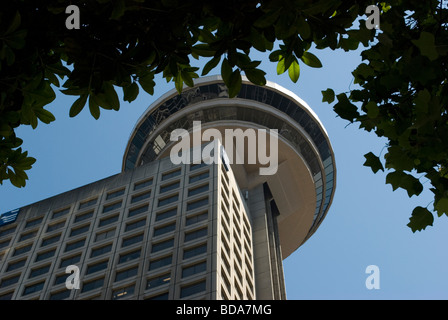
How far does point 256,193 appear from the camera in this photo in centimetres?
7675

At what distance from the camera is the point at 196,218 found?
173 ft

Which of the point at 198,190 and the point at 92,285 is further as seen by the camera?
the point at 198,190

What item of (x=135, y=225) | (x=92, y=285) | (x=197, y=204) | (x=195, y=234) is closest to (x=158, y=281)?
(x=195, y=234)

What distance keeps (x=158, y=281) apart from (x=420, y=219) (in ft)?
Result: 141

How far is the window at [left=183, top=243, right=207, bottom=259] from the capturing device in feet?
157

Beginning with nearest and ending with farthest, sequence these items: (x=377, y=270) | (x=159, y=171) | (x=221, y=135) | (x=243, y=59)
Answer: (x=243, y=59) → (x=377, y=270) → (x=159, y=171) → (x=221, y=135)

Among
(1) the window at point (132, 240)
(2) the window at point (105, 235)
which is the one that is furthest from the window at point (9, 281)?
(1) the window at point (132, 240)

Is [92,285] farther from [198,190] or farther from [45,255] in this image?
[198,190]

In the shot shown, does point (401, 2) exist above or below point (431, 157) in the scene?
above

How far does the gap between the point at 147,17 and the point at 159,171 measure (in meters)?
57.8
